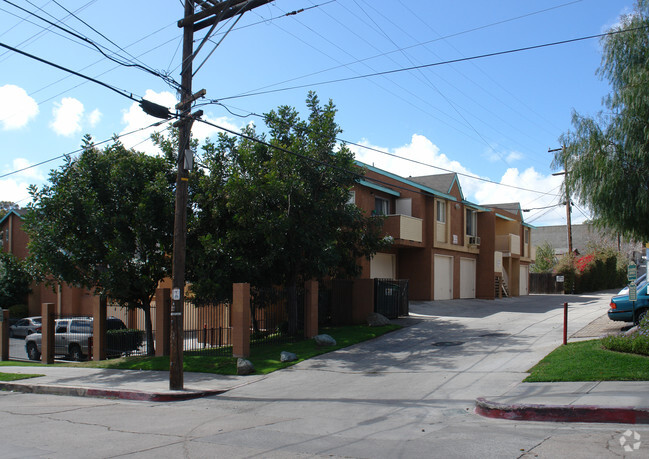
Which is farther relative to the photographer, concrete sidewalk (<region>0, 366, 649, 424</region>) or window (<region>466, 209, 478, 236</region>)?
window (<region>466, 209, 478, 236</region>)

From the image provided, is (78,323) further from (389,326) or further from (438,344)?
(438,344)

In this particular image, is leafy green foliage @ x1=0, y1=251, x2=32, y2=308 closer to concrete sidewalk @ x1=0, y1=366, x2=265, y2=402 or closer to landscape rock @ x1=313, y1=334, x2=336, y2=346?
concrete sidewalk @ x1=0, y1=366, x2=265, y2=402

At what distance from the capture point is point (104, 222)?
16906 millimetres

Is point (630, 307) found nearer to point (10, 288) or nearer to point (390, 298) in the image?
point (390, 298)

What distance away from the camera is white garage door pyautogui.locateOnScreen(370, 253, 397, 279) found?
86.7 ft

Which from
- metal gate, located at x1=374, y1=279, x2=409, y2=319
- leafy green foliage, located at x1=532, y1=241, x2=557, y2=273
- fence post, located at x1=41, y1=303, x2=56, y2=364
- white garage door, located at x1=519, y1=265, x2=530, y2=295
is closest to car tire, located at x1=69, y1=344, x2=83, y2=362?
fence post, located at x1=41, y1=303, x2=56, y2=364

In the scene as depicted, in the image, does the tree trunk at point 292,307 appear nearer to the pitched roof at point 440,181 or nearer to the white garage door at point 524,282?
the pitched roof at point 440,181

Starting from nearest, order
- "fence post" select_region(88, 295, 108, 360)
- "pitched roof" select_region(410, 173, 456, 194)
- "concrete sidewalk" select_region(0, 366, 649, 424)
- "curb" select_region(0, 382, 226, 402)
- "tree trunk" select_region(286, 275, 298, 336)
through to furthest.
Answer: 1. "concrete sidewalk" select_region(0, 366, 649, 424)
2. "curb" select_region(0, 382, 226, 402)
3. "tree trunk" select_region(286, 275, 298, 336)
4. "fence post" select_region(88, 295, 108, 360)
5. "pitched roof" select_region(410, 173, 456, 194)

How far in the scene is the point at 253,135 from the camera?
19.0m

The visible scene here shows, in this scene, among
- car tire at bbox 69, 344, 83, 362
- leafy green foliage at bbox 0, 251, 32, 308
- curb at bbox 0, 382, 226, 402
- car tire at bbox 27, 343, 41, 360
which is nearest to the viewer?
curb at bbox 0, 382, 226, 402

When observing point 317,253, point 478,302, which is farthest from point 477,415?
point 478,302

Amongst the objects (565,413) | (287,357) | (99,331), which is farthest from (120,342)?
(565,413)

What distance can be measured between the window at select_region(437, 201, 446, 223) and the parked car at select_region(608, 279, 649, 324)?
13534 millimetres

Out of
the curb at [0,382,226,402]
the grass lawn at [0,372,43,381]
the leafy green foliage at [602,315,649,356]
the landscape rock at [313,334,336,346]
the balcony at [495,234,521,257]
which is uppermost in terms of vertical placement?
the balcony at [495,234,521,257]
